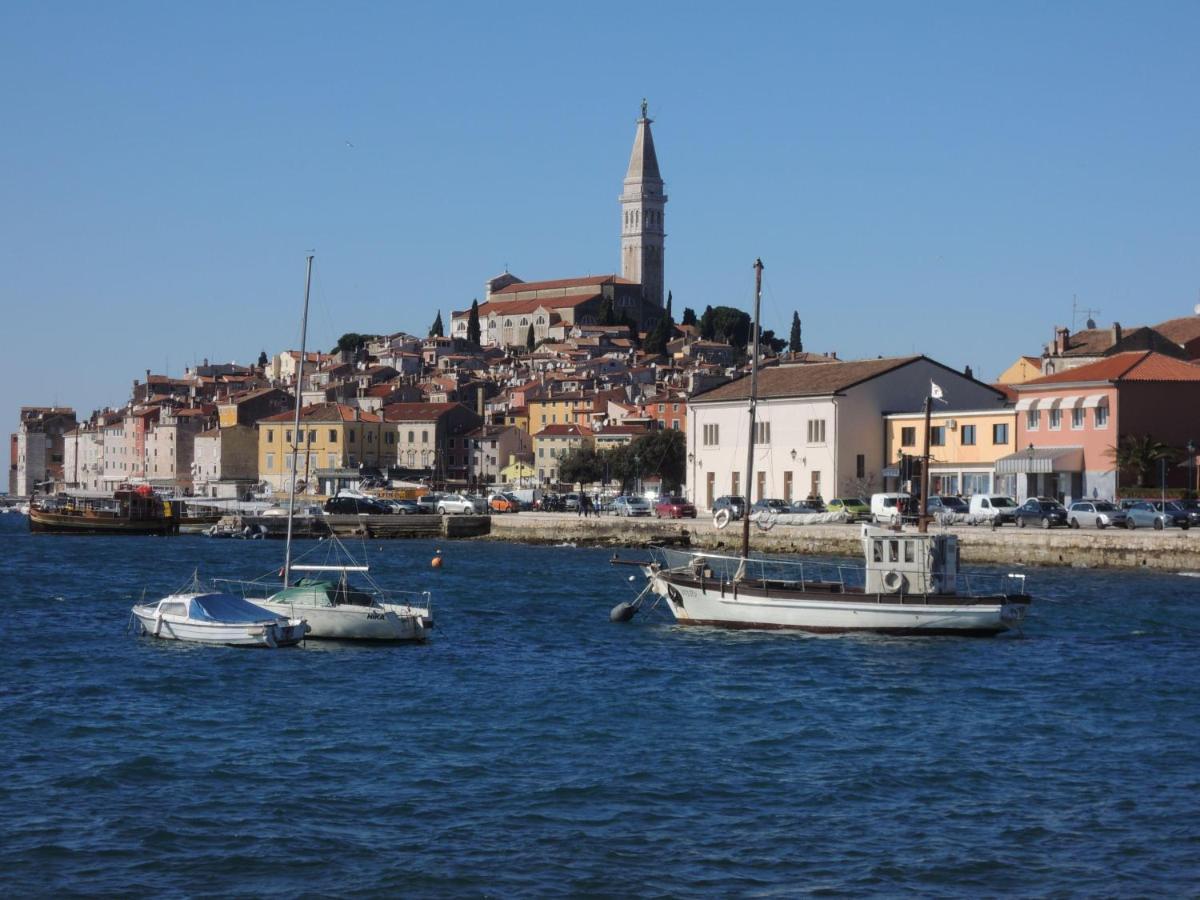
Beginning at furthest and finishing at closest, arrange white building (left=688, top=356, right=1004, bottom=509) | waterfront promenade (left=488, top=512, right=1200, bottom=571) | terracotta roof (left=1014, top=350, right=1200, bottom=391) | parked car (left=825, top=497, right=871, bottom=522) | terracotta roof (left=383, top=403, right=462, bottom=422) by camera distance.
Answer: terracotta roof (left=383, top=403, right=462, bottom=422)
white building (left=688, top=356, right=1004, bottom=509)
parked car (left=825, top=497, right=871, bottom=522)
terracotta roof (left=1014, top=350, right=1200, bottom=391)
waterfront promenade (left=488, top=512, right=1200, bottom=571)

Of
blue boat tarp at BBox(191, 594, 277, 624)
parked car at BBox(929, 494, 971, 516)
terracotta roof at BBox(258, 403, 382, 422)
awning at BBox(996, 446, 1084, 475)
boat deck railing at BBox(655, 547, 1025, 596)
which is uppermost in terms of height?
terracotta roof at BBox(258, 403, 382, 422)

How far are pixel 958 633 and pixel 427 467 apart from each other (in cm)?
9787

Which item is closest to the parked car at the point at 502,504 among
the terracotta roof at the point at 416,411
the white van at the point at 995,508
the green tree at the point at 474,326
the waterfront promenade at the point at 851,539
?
the waterfront promenade at the point at 851,539

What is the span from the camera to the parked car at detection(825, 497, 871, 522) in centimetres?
6031

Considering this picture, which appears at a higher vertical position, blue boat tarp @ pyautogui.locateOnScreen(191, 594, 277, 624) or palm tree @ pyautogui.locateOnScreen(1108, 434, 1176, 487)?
palm tree @ pyautogui.locateOnScreen(1108, 434, 1176, 487)

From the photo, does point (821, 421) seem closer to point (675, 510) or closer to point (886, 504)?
point (675, 510)

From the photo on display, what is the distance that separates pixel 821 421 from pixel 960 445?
18.2 ft

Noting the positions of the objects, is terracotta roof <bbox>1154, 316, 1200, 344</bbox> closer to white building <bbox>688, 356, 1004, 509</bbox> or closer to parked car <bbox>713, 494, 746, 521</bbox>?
white building <bbox>688, 356, 1004, 509</bbox>

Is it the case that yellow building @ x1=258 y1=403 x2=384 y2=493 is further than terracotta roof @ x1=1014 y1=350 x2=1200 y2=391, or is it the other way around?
yellow building @ x1=258 y1=403 x2=384 y2=493

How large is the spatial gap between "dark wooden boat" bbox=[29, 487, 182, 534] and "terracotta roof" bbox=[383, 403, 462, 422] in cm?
4494

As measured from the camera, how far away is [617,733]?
2205 centimetres

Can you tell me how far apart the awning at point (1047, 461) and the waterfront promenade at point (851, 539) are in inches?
291

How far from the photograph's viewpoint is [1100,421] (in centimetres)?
5931

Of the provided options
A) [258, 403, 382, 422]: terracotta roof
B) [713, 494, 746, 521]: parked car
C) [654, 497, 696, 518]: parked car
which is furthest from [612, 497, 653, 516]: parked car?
[258, 403, 382, 422]: terracotta roof
